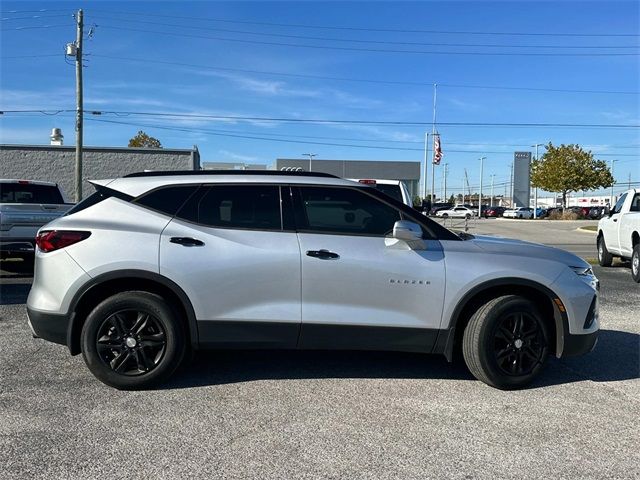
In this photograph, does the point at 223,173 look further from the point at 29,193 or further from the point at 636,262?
the point at 636,262

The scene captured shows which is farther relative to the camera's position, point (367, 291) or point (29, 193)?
point (29, 193)

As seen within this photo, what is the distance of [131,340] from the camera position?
4.46 meters

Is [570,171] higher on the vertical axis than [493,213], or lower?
higher

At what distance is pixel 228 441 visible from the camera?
3631 mm

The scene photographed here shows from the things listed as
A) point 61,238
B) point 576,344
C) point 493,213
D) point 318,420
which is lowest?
point 318,420

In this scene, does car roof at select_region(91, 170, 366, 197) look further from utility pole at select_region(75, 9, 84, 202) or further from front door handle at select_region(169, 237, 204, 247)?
utility pole at select_region(75, 9, 84, 202)

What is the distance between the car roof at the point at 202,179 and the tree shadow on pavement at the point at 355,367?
1643 millimetres

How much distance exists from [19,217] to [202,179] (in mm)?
6189

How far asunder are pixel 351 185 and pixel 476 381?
1990 mm

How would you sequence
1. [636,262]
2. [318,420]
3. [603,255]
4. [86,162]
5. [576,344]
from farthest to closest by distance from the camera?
[86,162]
[603,255]
[636,262]
[576,344]
[318,420]

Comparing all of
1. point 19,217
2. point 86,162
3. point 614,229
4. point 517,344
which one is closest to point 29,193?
point 19,217

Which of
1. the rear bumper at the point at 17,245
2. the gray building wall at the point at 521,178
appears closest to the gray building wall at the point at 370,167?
the gray building wall at the point at 521,178

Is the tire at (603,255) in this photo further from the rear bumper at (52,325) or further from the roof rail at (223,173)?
the rear bumper at (52,325)

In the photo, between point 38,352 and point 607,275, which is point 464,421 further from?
point 607,275
